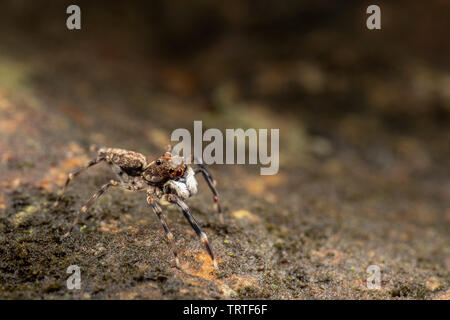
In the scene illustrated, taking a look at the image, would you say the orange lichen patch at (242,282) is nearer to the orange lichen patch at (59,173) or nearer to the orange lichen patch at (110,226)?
the orange lichen patch at (110,226)

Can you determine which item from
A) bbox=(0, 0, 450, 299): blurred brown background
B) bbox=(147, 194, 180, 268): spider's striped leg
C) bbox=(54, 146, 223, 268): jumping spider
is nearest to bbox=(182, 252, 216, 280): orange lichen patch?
bbox=(0, 0, 450, 299): blurred brown background

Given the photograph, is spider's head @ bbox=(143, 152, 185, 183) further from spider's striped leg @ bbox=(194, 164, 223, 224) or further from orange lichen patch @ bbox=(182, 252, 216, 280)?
orange lichen patch @ bbox=(182, 252, 216, 280)

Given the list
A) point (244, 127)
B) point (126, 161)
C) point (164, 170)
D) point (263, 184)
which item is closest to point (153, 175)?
point (164, 170)

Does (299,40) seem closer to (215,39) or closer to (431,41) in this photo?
(215,39)

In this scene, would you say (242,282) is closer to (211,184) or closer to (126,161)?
(211,184)

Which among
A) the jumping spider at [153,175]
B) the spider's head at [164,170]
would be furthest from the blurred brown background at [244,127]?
the spider's head at [164,170]

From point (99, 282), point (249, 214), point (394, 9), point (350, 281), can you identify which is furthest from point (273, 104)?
point (99, 282)
